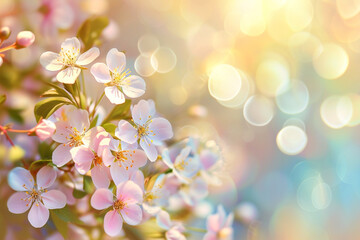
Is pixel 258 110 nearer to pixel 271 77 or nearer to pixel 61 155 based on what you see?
pixel 271 77

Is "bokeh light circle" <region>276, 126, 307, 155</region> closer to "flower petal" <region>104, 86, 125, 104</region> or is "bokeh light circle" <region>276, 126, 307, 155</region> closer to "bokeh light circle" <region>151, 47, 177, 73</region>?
"bokeh light circle" <region>151, 47, 177, 73</region>

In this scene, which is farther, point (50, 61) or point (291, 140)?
point (291, 140)

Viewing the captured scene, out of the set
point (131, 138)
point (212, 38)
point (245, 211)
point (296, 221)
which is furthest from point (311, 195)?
point (131, 138)

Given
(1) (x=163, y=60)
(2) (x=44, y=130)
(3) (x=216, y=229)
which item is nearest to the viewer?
(2) (x=44, y=130)

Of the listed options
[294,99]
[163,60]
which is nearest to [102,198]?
[163,60]

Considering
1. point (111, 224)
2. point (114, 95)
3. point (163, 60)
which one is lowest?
point (111, 224)

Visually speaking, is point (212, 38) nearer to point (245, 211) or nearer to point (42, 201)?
point (245, 211)

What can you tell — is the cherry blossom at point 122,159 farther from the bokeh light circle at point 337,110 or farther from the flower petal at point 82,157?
the bokeh light circle at point 337,110

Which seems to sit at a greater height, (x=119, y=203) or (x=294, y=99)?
(x=294, y=99)

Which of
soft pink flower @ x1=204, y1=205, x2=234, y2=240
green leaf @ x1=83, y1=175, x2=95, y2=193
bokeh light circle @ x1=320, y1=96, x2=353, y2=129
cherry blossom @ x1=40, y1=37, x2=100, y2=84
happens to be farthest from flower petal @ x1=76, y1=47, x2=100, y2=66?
bokeh light circle @ x1=320, y1=96, x2=353, y2=129
